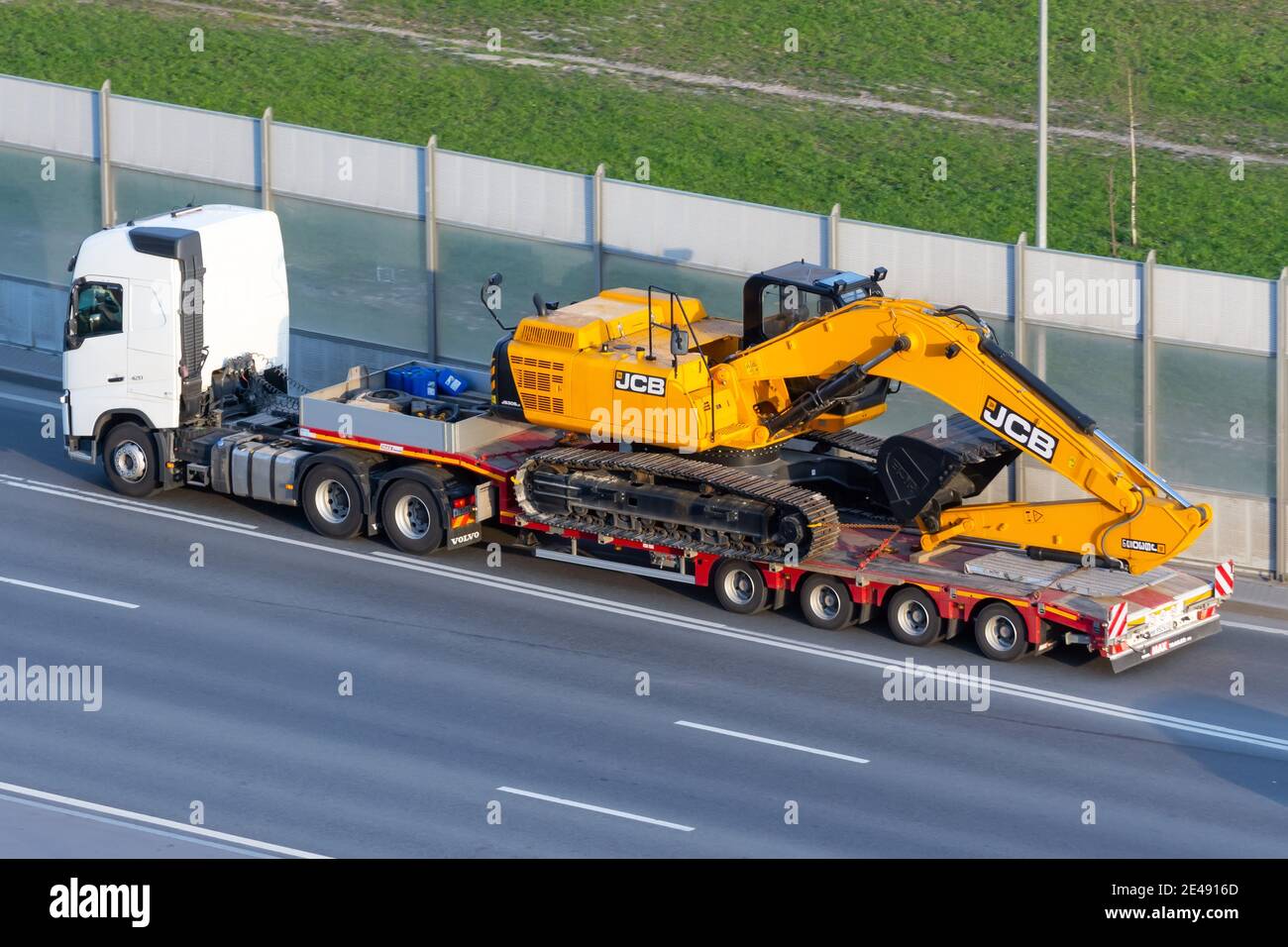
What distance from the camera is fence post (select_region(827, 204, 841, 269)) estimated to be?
2839 cm

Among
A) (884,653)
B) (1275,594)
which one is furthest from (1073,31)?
(884,653)

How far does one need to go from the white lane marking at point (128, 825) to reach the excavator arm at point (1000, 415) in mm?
8419

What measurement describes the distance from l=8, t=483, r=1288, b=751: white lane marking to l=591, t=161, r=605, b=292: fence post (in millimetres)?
5626

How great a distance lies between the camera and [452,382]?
28.0m

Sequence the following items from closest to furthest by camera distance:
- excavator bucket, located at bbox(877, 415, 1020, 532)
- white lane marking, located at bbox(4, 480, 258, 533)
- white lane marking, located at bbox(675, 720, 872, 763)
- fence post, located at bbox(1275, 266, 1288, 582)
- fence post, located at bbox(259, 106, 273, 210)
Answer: white lane marking, located at bbox(675, 720, 872, 763)
excavator bucket, located at bbox(877, 415, 1020, 532)
fence post, located at bbox(1275, 266, 1288, 582)
white lane marking, located at bbox(4, 480, 258, 533)
fence post, located at bbox(259, 106, 273, 210)

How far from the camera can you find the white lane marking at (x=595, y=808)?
19.7m

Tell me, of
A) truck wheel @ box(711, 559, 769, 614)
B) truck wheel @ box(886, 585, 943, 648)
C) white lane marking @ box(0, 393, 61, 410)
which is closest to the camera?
truck wheel @ box(886, 585, 943, 648)

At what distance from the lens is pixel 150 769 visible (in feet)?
68.5

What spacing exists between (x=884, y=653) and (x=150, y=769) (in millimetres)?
7838

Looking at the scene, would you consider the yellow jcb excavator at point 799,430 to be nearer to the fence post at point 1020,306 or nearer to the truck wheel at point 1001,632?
the truck wheel at point 1001,632

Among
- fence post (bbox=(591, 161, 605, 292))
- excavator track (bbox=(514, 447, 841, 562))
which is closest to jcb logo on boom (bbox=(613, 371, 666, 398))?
excavator track (bbox=(514, 447, 841, 562))

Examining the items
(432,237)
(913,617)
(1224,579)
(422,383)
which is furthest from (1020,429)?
(432,237)

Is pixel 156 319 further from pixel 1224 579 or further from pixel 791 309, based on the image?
pixel 1224 579

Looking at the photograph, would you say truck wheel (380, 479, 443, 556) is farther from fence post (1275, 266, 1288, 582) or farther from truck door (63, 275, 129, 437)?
fence post (1275, 266, 1288, 582)
